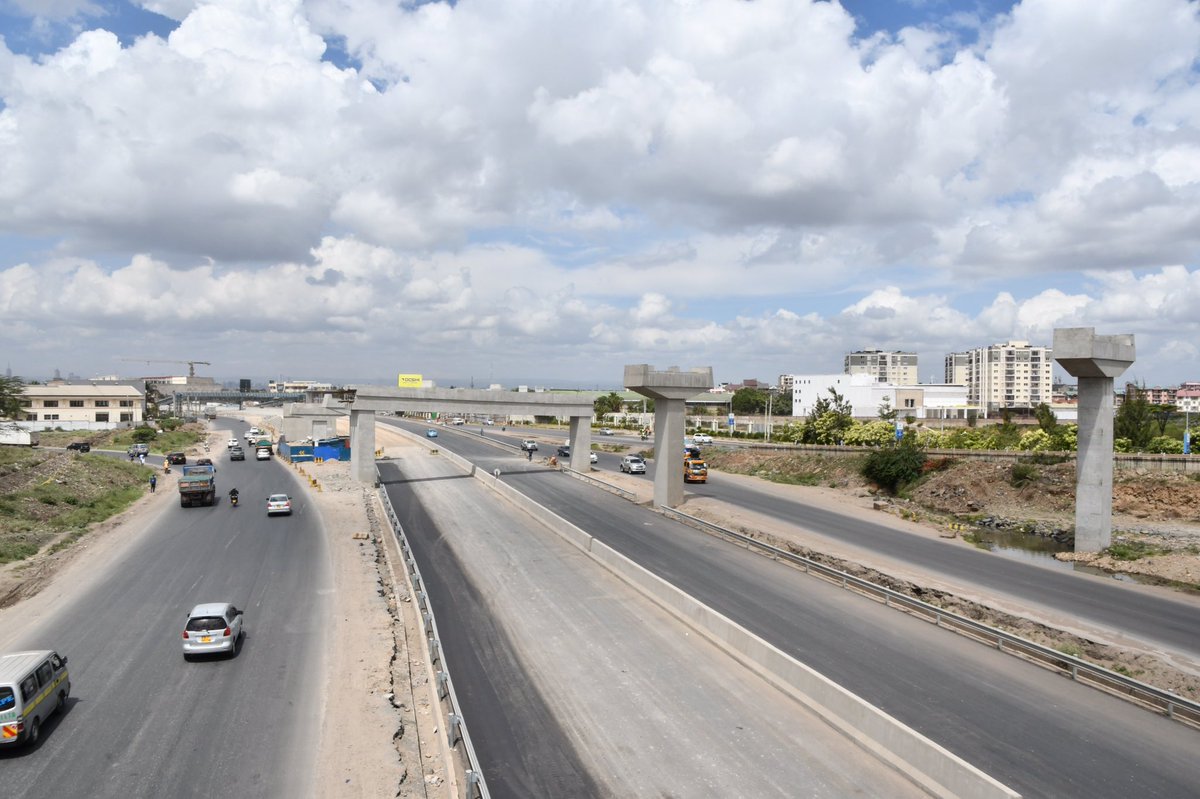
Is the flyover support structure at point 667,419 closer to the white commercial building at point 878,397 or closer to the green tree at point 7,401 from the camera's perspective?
the green tree at point 7,401

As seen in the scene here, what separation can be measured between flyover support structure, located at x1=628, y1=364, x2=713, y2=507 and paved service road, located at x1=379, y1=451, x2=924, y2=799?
59.0ft

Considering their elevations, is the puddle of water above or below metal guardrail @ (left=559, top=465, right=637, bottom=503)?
below

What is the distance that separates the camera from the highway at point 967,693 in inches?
591

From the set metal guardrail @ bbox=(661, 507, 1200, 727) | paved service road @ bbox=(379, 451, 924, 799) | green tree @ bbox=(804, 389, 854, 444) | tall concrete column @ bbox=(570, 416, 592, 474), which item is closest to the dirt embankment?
green tree @ bbox=(804, 389, 854, 444)

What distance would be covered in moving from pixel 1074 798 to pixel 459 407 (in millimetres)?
55862

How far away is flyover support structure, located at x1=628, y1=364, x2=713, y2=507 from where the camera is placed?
160 feet

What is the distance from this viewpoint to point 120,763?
1593 cm

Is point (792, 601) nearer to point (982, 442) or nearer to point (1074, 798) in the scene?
point (1074, 798)

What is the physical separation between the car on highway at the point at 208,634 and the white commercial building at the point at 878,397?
141m

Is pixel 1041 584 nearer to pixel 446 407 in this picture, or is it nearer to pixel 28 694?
pixel 28 694

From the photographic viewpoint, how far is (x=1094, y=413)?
3756 centimetres

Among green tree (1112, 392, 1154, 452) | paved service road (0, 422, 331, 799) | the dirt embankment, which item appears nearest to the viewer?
paved service road (0, 422, 331, 799)

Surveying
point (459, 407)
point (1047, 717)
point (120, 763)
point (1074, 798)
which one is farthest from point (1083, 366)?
point (459, 407)

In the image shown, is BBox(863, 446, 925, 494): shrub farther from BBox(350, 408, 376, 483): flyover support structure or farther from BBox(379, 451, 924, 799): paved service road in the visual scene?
BBox(350, 408, 376, 483): flyover support structure
